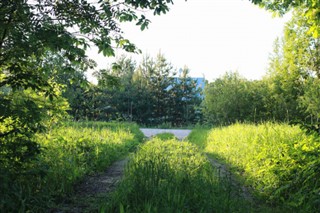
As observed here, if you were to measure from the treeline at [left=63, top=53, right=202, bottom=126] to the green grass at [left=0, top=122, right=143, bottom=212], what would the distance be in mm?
19565

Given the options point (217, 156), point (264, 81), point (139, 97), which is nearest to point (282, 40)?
point (264, 81)

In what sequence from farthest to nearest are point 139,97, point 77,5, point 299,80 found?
point 139,97 → point 299,80 → point 77,5

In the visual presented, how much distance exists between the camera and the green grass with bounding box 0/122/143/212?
339cm

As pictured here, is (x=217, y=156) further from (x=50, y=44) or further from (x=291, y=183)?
(x=50, y=44)

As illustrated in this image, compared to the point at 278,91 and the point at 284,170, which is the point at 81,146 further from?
the point at 278,91

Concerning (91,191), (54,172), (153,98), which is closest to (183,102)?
(153,98)

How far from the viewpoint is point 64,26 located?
4207mm

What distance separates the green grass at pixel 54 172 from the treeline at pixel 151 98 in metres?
19.6

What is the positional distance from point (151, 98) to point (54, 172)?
24.8m

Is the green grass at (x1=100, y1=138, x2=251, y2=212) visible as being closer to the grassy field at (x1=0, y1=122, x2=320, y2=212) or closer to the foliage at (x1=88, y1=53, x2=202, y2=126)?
the grassy field at (x1=0, y1=122, x2=320, y2=212)

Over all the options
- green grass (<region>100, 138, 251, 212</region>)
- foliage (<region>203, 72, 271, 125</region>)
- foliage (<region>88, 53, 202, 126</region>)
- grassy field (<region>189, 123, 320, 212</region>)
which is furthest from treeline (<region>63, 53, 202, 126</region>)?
green grass (<region>100, 138, 251, 212</region>)

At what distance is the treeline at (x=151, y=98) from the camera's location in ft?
92.9

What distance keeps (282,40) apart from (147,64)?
12.9 m

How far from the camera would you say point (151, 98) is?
2955 centimetres
